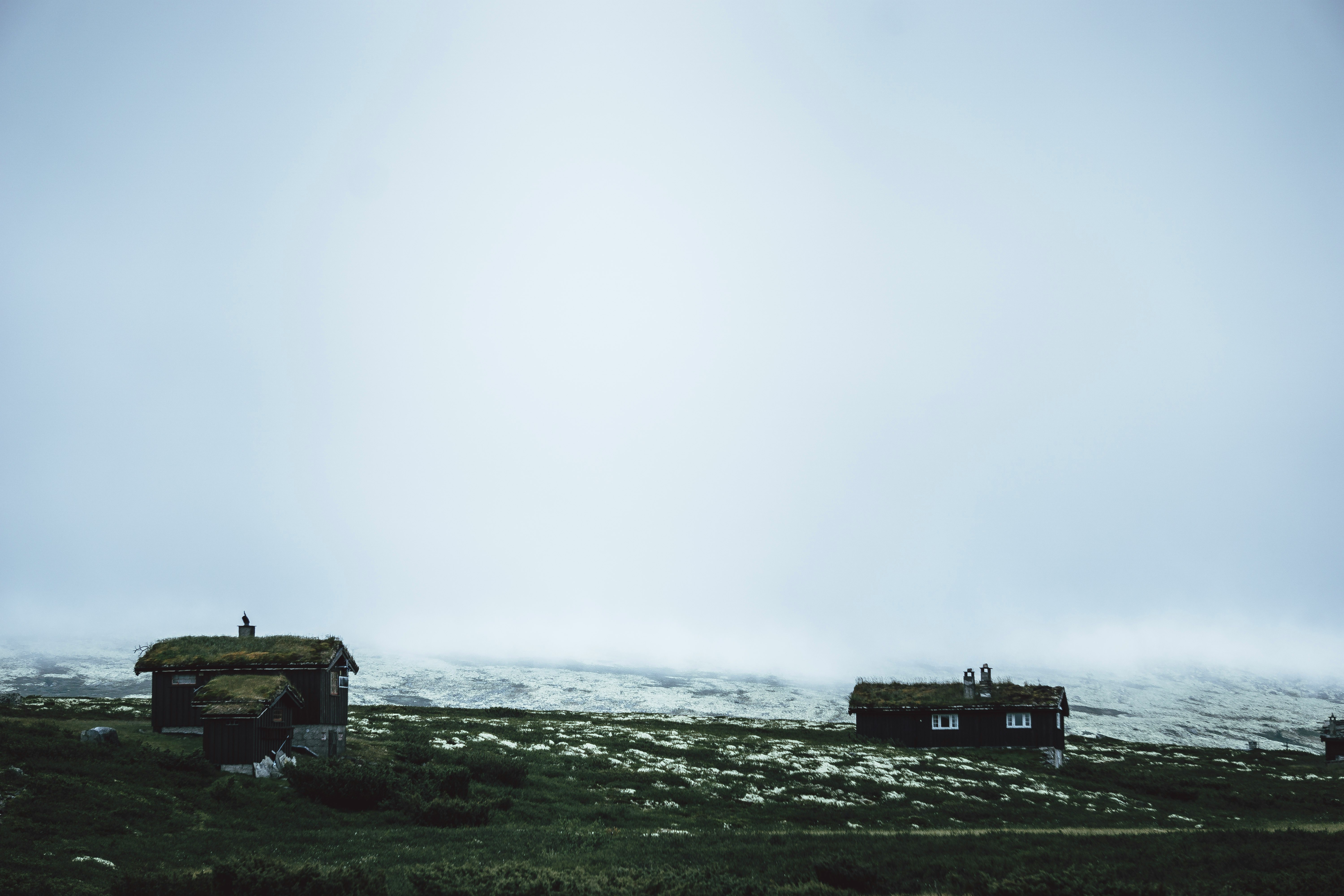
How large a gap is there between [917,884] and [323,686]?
32.4 metres

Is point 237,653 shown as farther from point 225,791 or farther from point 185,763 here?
point 225,791

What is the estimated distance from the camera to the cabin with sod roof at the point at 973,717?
6372 cm

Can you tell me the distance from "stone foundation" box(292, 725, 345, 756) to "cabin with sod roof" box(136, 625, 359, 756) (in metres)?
0.03

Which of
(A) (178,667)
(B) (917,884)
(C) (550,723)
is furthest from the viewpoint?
(C) (550,723)

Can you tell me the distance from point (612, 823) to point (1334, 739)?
92.0m

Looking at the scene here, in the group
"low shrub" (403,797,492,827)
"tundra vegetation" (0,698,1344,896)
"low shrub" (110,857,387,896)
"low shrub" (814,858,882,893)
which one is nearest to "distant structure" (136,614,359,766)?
"tundra vegetation" (0,698,1344,896)

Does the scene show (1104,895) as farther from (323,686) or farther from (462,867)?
(323,686)

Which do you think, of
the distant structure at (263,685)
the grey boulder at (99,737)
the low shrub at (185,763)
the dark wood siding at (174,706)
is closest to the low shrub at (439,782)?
the distant structure at (263,685)

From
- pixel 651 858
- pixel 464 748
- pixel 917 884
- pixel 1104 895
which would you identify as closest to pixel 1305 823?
pixel 1104 895

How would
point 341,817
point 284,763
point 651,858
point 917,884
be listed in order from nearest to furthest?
point 917,884, point 651,858, point 341,817, point 284,763

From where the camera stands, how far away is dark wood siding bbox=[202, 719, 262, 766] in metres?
34.3

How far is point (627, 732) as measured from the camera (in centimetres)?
6412

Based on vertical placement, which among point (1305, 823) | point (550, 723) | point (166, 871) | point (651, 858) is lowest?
point (550, 723)

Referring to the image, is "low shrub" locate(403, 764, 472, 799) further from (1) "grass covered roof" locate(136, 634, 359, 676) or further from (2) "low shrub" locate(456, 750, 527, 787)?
(1) "grass covered roof" locate(136, 634, 359, 676)
